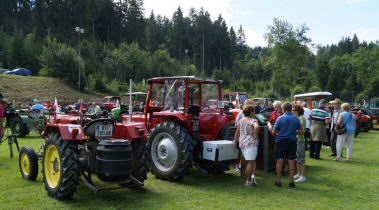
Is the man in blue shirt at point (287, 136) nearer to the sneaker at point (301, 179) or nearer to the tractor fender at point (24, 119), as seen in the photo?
the sneaker at point (301, 179)

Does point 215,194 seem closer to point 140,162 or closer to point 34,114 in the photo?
point 140,162

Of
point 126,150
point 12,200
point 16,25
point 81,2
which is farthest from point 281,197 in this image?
point 16,25

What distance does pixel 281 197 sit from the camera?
5.74m

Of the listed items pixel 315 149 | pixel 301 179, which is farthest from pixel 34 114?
pixel 301 179

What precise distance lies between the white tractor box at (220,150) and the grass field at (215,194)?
1.68ft

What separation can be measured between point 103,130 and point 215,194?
2.13 metres

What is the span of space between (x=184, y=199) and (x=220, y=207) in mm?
658

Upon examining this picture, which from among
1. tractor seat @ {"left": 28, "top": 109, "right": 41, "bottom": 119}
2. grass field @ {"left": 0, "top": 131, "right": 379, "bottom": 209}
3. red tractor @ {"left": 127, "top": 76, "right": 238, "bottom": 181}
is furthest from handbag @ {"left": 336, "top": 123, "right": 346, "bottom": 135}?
tractor seat @ {"left": 28, "top": 109, "right": 41, "bottom": 119}

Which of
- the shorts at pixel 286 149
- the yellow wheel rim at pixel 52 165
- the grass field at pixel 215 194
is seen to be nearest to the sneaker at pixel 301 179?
the grass field at pixel 215 194

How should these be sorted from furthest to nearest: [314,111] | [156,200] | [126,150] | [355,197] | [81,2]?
[81,2] < [314,111] < [355,197] < [156,200] < [126,150]

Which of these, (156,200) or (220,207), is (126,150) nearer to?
(156,200)

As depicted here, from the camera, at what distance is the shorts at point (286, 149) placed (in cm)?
629

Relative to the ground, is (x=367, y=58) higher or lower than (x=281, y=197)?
higher

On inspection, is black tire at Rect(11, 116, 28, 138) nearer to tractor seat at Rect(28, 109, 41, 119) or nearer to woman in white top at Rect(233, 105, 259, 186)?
tractor seat at Rect(28, 109, 41, 119)
